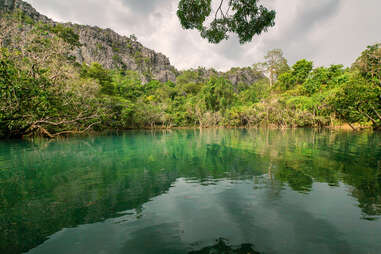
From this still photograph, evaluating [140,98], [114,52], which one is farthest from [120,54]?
[140,98]

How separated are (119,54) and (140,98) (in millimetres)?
66439

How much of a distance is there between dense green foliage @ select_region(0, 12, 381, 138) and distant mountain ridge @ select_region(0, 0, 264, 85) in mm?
33343

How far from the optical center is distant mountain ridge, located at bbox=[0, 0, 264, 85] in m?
88.2

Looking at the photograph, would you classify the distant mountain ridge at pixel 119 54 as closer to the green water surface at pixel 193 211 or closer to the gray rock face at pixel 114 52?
the gray rock face at pixel 114 52

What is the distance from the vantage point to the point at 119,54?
4134 inches

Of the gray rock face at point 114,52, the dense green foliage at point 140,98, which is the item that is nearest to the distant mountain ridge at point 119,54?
the gray rock face at point 114,52

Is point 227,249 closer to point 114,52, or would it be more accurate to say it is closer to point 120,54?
point 114,52

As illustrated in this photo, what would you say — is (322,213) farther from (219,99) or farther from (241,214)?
(219,99)

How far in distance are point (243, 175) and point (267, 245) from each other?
12.4 feet

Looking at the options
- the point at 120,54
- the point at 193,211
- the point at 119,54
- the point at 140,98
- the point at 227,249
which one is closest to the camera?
the point at 227,249

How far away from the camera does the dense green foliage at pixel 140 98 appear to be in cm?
1457

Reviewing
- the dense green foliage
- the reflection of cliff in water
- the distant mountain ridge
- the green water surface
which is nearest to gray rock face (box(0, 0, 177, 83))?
the distant mountain ridge

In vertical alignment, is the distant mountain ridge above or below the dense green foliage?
above

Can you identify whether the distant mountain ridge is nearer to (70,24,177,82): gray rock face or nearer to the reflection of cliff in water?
(70,24,177,82): gray rock face
